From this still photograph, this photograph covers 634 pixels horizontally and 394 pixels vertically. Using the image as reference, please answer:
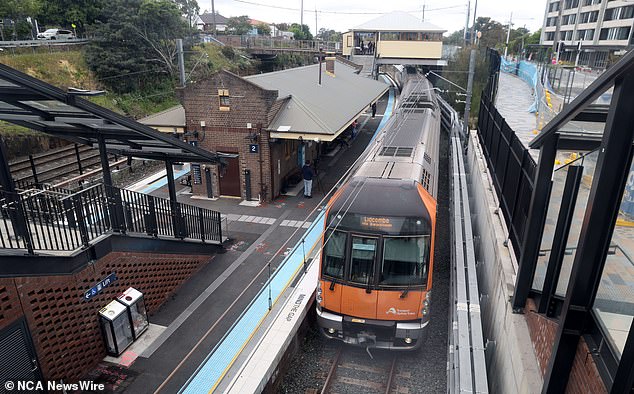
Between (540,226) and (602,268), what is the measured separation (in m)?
1.84

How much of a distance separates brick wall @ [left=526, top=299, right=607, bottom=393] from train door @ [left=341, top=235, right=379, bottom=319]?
2.58m

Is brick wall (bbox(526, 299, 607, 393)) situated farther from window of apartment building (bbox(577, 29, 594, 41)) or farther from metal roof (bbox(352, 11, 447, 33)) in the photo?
window of apartment building (bbox(577, 29, 594, 41))

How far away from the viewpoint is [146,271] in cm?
916

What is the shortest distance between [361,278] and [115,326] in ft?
15.9

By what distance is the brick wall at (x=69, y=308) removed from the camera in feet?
20.9

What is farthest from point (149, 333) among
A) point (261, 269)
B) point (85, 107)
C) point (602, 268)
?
point (602, 268)

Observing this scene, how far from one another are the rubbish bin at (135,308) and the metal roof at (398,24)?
1399 inches

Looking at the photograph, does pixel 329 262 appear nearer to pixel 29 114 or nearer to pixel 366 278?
pixel 366 278

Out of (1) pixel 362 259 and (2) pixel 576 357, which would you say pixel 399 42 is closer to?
(1) pixel 362 259

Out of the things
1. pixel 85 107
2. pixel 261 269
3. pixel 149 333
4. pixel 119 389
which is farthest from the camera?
pixel 261 269

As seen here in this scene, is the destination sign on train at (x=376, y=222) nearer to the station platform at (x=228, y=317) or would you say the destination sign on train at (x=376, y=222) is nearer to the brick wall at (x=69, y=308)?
the station platform at (x=228, y=317)

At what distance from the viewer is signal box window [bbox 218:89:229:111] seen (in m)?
15.3

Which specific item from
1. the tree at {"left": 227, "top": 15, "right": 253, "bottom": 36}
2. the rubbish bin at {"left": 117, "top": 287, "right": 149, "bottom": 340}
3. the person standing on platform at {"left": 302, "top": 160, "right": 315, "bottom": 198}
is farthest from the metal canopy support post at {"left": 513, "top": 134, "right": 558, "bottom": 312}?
the tree at {"left": 227, "top": 15, "right": 253, "bottom": 36}

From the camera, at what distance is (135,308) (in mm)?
8438
